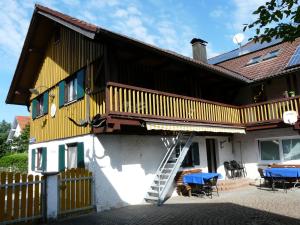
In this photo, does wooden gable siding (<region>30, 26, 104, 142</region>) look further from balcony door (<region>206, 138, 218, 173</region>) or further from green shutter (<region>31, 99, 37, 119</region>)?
balcony door (<region>206, 138, 218, 173</region>)

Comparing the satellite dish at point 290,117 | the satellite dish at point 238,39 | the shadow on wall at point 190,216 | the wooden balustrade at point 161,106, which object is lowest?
the shadow on wall at point 190,216

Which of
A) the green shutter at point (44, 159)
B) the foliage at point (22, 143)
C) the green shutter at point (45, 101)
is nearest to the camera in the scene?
the green shutter at point (44, 159)

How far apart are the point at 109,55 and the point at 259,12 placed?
23.2 feet

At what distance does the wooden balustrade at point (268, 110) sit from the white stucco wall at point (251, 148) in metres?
1.13

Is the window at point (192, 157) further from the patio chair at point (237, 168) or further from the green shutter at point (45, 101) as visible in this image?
the green shutter at point (45, 101)

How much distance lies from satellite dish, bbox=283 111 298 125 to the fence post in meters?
10.6

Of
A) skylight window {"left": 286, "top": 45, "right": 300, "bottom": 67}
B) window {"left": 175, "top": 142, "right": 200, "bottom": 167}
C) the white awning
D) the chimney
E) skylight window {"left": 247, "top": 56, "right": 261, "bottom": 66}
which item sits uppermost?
the chimney

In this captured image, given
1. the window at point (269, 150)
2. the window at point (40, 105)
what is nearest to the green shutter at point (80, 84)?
the window at point (40, 105)

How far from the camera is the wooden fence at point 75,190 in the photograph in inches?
405

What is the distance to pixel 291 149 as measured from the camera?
623 inches

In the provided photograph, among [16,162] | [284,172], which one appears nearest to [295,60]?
[284,172]

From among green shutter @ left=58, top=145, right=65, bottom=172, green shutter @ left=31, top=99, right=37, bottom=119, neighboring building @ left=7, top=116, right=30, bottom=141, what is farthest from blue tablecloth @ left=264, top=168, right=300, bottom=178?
neighboring building @ left=7, top=116, right=30, bottom=141

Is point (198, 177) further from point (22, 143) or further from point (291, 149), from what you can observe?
point (22, 143)

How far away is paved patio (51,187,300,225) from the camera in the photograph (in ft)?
28.8
